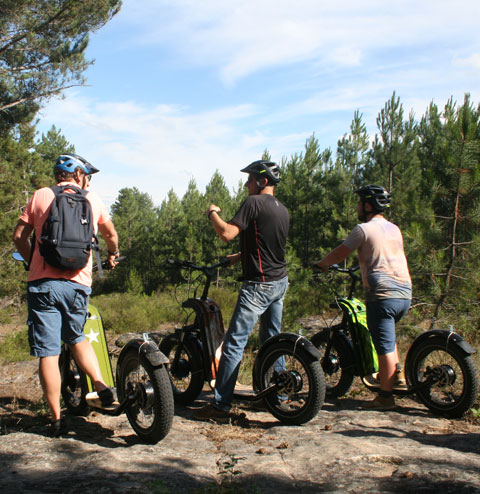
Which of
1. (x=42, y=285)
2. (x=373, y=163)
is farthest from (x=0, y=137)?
(x=42, y=285)

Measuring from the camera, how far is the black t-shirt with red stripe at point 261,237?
3.97m

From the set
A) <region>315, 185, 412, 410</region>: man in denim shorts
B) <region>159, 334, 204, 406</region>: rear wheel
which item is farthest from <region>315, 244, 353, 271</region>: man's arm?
<region>159, 334, 204, 406</region>: rear wheel

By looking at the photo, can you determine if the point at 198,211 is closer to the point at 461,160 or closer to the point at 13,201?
the point at 13,201

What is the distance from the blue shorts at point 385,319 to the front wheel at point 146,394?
1.79 metres

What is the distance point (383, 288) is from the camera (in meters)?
4.12

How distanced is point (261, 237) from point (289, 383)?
1.12 meters

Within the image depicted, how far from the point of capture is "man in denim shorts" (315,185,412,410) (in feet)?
13.5

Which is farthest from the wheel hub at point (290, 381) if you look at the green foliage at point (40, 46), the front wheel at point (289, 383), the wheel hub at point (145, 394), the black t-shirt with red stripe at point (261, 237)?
the green foliage at point (40, 46)

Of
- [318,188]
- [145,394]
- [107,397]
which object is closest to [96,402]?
[107,397]

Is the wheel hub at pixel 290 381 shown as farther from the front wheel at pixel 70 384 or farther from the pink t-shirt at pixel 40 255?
the pink t-shirt at pixel 40 255

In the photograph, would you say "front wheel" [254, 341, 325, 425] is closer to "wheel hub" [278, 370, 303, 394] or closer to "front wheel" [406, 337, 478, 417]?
"wheel hub" [278, 370, 303, 394]

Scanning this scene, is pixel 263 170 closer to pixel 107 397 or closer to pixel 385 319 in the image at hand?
pixel 385 319

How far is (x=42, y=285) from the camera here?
3314 mm

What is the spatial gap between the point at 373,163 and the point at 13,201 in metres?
10.7
